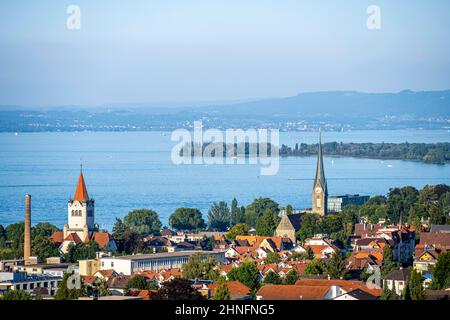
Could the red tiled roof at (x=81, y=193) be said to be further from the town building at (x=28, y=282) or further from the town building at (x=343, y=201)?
the town building at (x=343, y=201)

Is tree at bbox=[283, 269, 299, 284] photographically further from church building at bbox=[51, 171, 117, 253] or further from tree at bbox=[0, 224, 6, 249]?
tree at bbox=[0, 224, 6, 249]

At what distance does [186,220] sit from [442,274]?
44.0 ft

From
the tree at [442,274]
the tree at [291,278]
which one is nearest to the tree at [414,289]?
the tree at [442,274]

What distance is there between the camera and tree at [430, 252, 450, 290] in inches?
564

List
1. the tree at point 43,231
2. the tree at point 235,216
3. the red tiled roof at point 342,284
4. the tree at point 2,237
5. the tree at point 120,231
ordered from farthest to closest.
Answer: the tree at point 235,216
the tree at point 2,237
the tree at point 43,231
the tree at point 120,231
the red tiled roof at point 342,284

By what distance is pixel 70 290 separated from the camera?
1327cm

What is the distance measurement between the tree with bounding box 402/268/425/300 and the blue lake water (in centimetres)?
1498

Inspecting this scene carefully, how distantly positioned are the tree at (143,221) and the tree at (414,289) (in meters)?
13.1

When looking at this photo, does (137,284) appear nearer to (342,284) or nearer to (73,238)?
(342,284)

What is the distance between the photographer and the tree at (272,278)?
48.8 feet

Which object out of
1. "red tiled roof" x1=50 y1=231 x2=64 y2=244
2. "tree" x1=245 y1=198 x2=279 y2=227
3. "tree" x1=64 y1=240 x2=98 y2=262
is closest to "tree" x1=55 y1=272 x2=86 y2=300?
"tree" x1=64 y1=240 x2=98 y2=262
